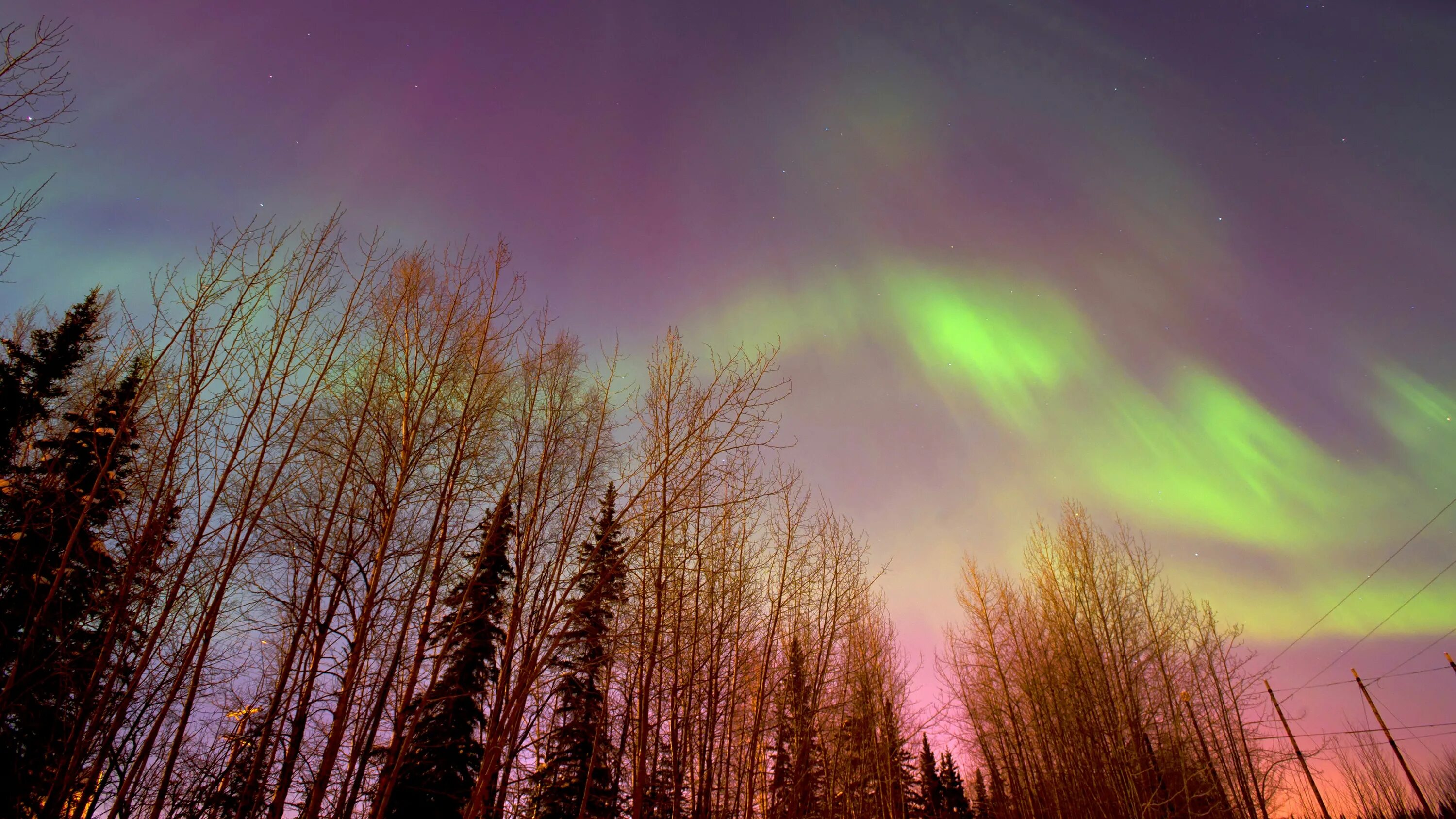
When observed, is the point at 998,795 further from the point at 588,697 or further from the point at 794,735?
the point at 588,697

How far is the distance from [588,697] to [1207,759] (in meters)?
14.8

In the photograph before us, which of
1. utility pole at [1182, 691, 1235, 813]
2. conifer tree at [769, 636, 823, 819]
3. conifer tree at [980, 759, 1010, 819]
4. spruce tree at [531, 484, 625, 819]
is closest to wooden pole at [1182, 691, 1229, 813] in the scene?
utility pole at [1182, 691, 1235, 813]

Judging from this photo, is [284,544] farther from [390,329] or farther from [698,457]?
[698,457]

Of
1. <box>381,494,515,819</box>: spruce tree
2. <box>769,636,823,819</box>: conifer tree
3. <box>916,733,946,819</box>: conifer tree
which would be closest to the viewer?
<box>769,636,823,819</box>: conifer tree

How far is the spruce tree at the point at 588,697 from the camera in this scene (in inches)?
189

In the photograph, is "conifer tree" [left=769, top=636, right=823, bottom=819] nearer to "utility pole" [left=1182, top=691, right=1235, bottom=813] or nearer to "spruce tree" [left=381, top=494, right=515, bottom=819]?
"spruce tree" [left=381, top=494, right=515, bottom=819]

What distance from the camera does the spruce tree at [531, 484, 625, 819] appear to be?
4812 millimetres

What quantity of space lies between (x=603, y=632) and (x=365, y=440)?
10.5 feet

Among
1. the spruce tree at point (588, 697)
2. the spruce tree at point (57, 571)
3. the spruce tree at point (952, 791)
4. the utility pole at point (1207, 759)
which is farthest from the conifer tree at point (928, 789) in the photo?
the spruce tree at point (57, 571)

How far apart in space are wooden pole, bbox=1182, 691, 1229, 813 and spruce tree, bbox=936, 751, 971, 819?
1727 cm

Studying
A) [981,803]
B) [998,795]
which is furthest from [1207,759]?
[981,803]

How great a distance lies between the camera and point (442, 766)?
13.4 meters

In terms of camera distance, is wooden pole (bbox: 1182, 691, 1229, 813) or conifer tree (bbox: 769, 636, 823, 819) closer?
conifer tree (bbox: 769, 636, 823, 819)

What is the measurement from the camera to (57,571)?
4.34m
